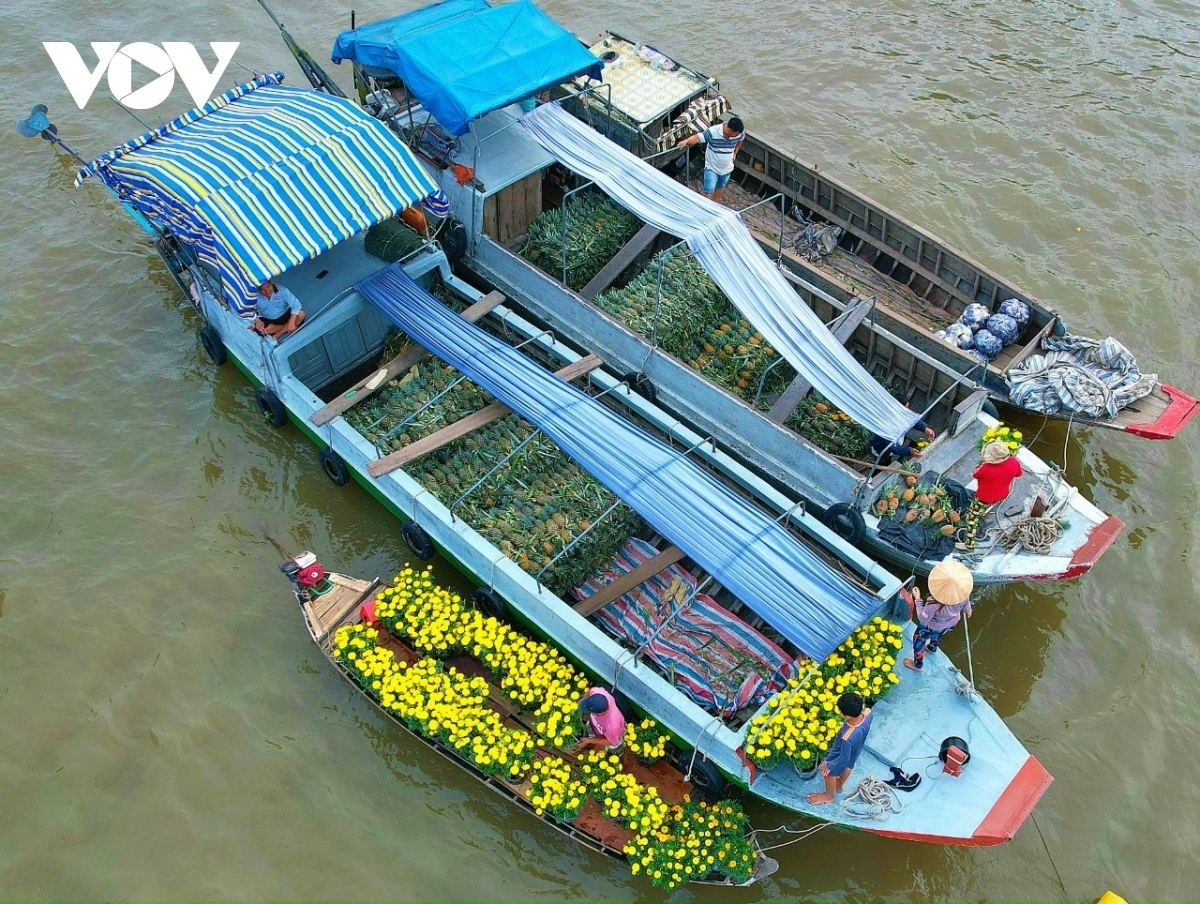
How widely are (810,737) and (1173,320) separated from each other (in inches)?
418

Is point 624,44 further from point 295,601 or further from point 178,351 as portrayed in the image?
point 295,601

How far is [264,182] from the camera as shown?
10820 millimetres

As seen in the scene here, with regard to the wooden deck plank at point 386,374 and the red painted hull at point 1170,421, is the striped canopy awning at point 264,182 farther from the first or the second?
the red painted hull at point 1170,421

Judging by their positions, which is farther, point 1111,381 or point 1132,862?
point 1111,381

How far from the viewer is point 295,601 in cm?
1155

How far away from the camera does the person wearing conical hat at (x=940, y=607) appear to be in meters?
9.24

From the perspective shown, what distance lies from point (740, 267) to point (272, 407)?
645 cm

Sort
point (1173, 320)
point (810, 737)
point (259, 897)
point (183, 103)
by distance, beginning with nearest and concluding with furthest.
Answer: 1. point (810, 737)
2. point (259, 897)
3. point (1173, 320)
4. point (183, 103)

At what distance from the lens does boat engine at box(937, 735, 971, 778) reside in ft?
28.8

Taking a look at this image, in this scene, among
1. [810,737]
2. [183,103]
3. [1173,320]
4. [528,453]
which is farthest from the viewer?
[183,103]

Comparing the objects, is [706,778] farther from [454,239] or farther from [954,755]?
[454,239]

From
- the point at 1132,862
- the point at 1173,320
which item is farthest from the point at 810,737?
the point at 1173,320

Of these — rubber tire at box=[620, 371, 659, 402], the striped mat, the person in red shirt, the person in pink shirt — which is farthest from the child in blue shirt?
rubber tire at box=[620, 371, 659, 402]

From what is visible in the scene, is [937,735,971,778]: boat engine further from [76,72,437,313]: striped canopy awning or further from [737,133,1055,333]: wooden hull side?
[76,72,437,313]: striped canopy awning
